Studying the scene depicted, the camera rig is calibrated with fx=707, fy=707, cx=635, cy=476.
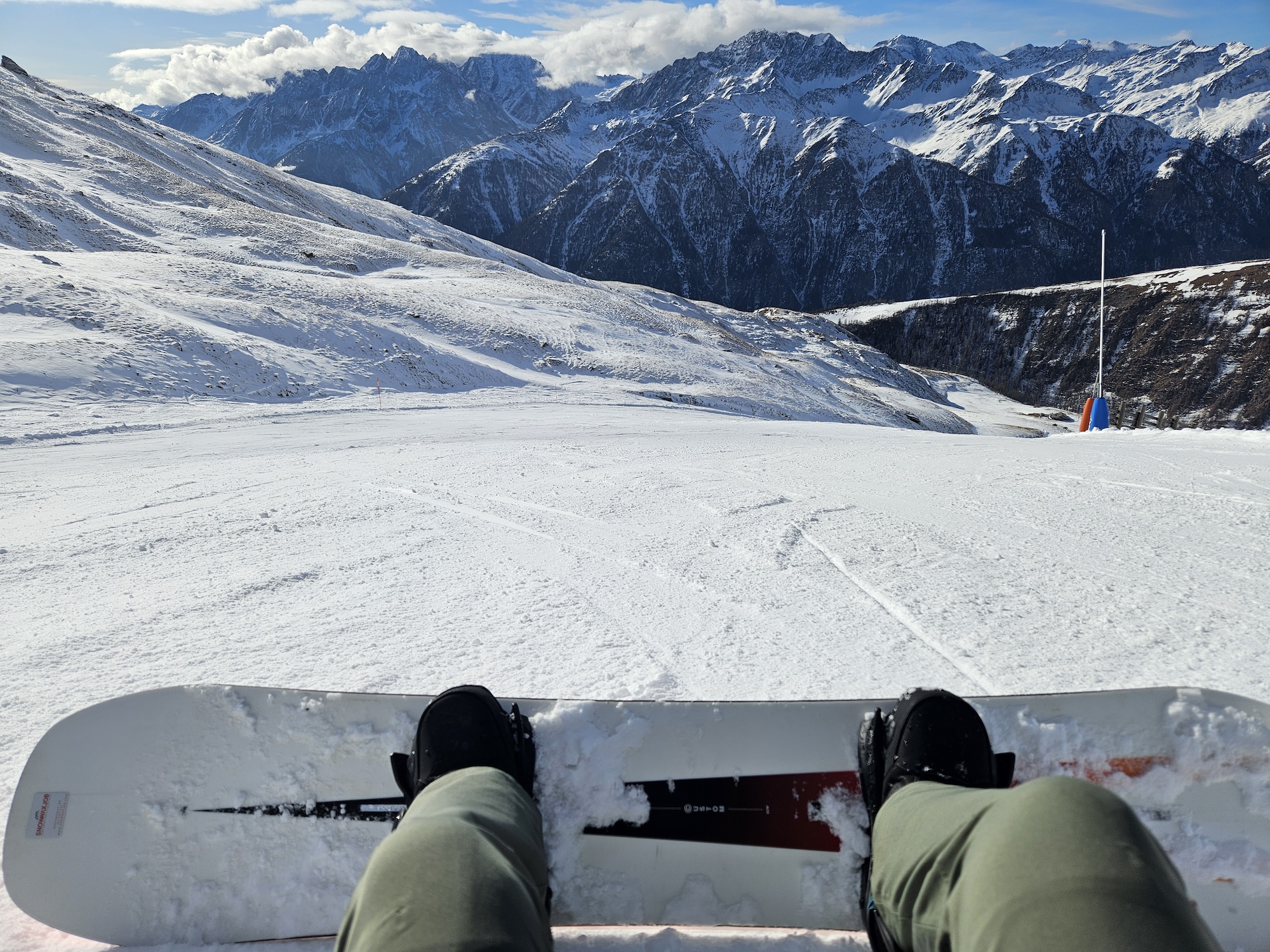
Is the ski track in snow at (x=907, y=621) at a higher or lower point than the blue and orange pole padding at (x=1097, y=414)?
lower

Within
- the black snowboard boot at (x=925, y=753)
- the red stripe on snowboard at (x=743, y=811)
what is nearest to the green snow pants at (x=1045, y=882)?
the black snowboard boot at (x=925, y=753)

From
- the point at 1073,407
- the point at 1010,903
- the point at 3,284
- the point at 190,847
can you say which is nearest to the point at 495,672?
the point at 190,847

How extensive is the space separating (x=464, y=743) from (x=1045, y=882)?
1.38m

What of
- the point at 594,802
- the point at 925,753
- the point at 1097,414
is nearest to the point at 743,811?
the point at 594,802

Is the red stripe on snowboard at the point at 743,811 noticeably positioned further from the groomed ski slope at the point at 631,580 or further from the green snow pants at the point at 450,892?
the green snow pants at the point at 450,892

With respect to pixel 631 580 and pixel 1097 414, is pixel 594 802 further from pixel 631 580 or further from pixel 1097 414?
pixel 1097 414

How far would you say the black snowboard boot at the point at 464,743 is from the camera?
75.7 inches

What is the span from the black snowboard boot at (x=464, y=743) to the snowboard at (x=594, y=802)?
8 cm

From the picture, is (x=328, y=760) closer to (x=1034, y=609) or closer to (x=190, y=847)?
(x=190, y=847)

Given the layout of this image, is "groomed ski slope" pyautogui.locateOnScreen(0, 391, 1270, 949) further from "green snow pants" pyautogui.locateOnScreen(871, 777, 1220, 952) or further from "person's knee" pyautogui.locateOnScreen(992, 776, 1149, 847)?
"person's knee" pyautogui.locateOnScreen(992, 776, 1149, 847)

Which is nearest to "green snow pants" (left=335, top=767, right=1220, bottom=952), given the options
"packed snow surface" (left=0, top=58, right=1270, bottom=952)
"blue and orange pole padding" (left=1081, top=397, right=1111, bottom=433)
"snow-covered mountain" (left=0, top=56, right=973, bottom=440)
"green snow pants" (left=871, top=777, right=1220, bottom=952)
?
"green snow pants" (left=871, top=777, right=1220, bottom=952)

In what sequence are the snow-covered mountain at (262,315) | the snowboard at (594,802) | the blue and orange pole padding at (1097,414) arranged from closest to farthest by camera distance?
the snowboard at (594,802) → the blue and orange pole padding at (1097,414) → the snow-covered mountain at (262,315)

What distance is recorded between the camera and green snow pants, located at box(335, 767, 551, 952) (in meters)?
1.18

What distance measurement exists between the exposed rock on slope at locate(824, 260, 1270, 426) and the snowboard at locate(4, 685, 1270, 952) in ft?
335
